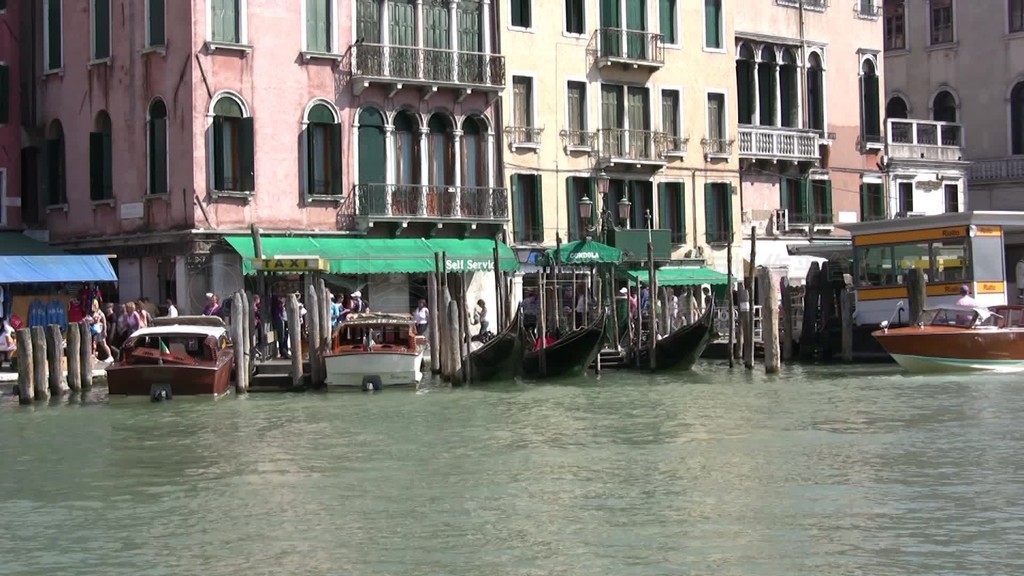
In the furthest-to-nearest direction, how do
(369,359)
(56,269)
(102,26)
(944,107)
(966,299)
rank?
(944,107) < (102,26) < (56,269) < (966,299) < (369,359)

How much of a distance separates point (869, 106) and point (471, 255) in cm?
1341

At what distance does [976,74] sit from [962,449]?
2826 cm

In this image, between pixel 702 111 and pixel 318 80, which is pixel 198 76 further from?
pixel 702 111

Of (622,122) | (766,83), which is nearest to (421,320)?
(622,122)

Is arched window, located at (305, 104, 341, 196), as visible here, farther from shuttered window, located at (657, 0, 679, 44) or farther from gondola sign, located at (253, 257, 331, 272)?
shuttered window, located at (657, 0, 679, 44)

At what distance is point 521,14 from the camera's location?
35.8 m

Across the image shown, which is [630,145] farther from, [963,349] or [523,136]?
[963,349]

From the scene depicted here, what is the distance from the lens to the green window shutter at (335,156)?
3272cm

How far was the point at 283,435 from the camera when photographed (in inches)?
824

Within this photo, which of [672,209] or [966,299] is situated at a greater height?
[672,209]

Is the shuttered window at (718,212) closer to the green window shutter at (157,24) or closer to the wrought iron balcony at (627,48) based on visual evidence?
the wrought iron balcony at (627,48)

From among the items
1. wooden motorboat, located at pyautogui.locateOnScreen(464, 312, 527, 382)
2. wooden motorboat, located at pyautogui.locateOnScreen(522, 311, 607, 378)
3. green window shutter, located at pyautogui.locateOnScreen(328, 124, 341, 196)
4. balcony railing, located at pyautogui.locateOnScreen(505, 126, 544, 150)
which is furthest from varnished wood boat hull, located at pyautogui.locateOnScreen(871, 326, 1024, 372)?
green window shutter, located at pyautogui.locateOnScreen(328, 124, 341, 196)

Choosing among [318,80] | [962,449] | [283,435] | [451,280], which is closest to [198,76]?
[318,80]

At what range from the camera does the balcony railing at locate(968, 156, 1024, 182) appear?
4397 cm
